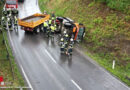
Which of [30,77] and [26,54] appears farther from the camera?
[26,54]

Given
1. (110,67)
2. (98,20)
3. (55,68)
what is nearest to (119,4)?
(98,20)

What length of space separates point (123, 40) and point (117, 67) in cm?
308

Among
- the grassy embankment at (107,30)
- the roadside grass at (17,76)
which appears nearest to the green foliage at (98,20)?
the grassy embankment at (107,30)

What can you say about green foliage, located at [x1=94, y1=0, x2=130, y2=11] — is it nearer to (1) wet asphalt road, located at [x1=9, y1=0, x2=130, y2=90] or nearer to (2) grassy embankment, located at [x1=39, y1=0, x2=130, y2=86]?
Result: (2) grassy embankment, located at [x1=39, y1=0, x2=130, y2=86]

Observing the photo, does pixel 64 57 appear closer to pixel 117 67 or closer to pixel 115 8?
pixel 117 67

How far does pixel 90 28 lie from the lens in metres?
20.0

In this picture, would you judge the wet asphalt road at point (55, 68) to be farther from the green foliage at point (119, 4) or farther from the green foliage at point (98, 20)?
the green foliage at point (119, 4)

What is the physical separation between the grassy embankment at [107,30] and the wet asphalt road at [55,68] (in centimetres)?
110

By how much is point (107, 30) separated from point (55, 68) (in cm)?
720

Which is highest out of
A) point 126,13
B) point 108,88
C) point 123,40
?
point 126,13

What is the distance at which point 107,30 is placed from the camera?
1850 centimetres

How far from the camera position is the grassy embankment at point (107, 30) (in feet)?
50.2

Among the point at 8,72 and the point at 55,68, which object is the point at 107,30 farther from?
the point at 8,72

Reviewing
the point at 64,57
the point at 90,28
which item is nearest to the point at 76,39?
the point at 90,28
